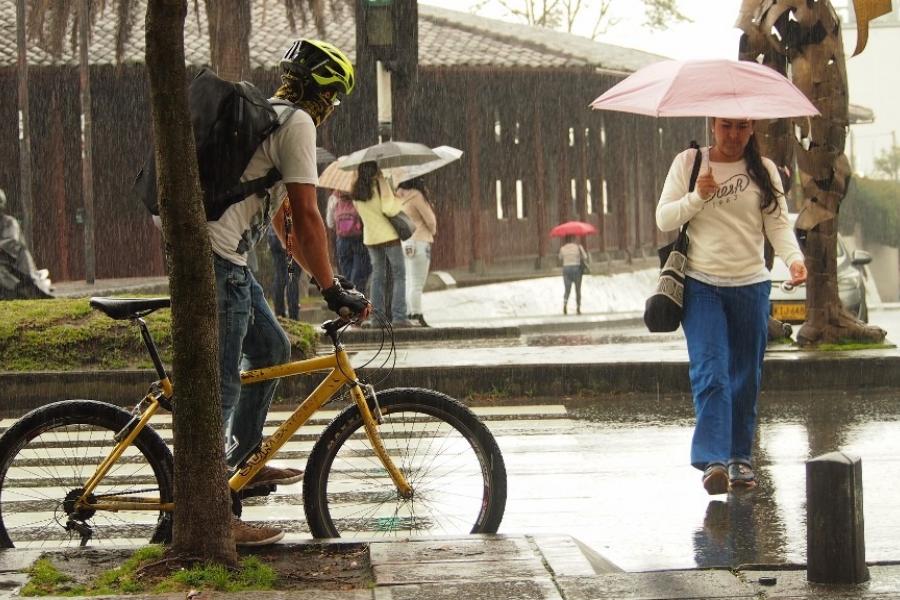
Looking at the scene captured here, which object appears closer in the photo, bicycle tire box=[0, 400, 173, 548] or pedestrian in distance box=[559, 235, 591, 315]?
bicycle tire box=[0, 400, 173, 548]

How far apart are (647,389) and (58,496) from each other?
6.00 meters

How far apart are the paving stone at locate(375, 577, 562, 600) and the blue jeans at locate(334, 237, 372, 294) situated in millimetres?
12066

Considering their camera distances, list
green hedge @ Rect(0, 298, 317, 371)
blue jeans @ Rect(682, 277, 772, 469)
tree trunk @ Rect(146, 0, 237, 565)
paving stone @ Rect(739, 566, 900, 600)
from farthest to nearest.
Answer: green hedge @ Rect(0, 298, 317, 371) < blue jeans @ Rect(682, 277, 772, 469) < tree trunk @ Rect(146, 0, 237, 565) < paving stone @ Rect(739, 566, 900, 600)

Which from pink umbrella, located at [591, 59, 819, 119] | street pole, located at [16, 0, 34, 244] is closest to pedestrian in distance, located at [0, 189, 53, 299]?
street pole, located at [16, 0, 34, 244]

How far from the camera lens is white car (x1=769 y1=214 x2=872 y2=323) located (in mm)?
16484

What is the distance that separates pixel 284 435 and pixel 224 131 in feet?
3.71

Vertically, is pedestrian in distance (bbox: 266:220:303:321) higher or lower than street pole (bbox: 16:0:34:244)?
lower

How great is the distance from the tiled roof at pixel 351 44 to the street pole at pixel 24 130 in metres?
1.25

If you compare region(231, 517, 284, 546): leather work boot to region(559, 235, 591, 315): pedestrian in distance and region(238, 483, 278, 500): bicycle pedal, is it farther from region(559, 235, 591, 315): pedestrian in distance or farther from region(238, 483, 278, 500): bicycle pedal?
region(559, 235, 591, 315): pedestrian in distance

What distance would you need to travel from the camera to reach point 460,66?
26.2m

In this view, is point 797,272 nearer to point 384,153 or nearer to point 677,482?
point 677,482

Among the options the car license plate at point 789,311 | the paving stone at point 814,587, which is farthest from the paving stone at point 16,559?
the car license plate at point 789,311

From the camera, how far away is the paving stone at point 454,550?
5012 millimetres

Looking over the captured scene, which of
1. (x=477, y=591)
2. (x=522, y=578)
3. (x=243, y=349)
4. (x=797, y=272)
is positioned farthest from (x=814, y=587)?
(x=797, y=272)
